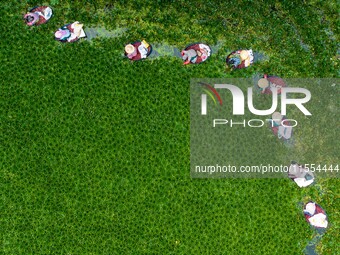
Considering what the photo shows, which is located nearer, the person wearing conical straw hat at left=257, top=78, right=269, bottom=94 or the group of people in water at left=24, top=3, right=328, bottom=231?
the group of people in water at left=24, top=3, right=328, bottom=231

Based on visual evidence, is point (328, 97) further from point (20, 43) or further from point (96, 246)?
point (20, 43)

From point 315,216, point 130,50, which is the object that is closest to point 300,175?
point 315,216

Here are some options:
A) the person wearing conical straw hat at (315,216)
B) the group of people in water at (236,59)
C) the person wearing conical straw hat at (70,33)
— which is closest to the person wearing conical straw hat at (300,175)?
the group of people in water at (236,59)

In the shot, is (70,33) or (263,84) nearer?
(70,33)

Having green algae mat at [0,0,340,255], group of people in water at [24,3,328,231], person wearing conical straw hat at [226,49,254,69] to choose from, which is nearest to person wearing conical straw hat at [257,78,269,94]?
group of people in water at [24,3,328,231]

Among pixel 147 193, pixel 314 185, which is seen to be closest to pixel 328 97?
pixel 314 185

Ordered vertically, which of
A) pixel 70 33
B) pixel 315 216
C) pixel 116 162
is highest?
pixel 70 33

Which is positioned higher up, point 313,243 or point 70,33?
point 70,33

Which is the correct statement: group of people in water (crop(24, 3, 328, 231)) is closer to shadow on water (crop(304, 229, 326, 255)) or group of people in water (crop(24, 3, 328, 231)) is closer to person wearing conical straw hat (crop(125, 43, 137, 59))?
person wearing conical straw hat (crop(125, 43, 137, 59))

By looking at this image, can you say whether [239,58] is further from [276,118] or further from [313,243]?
[313,243]
